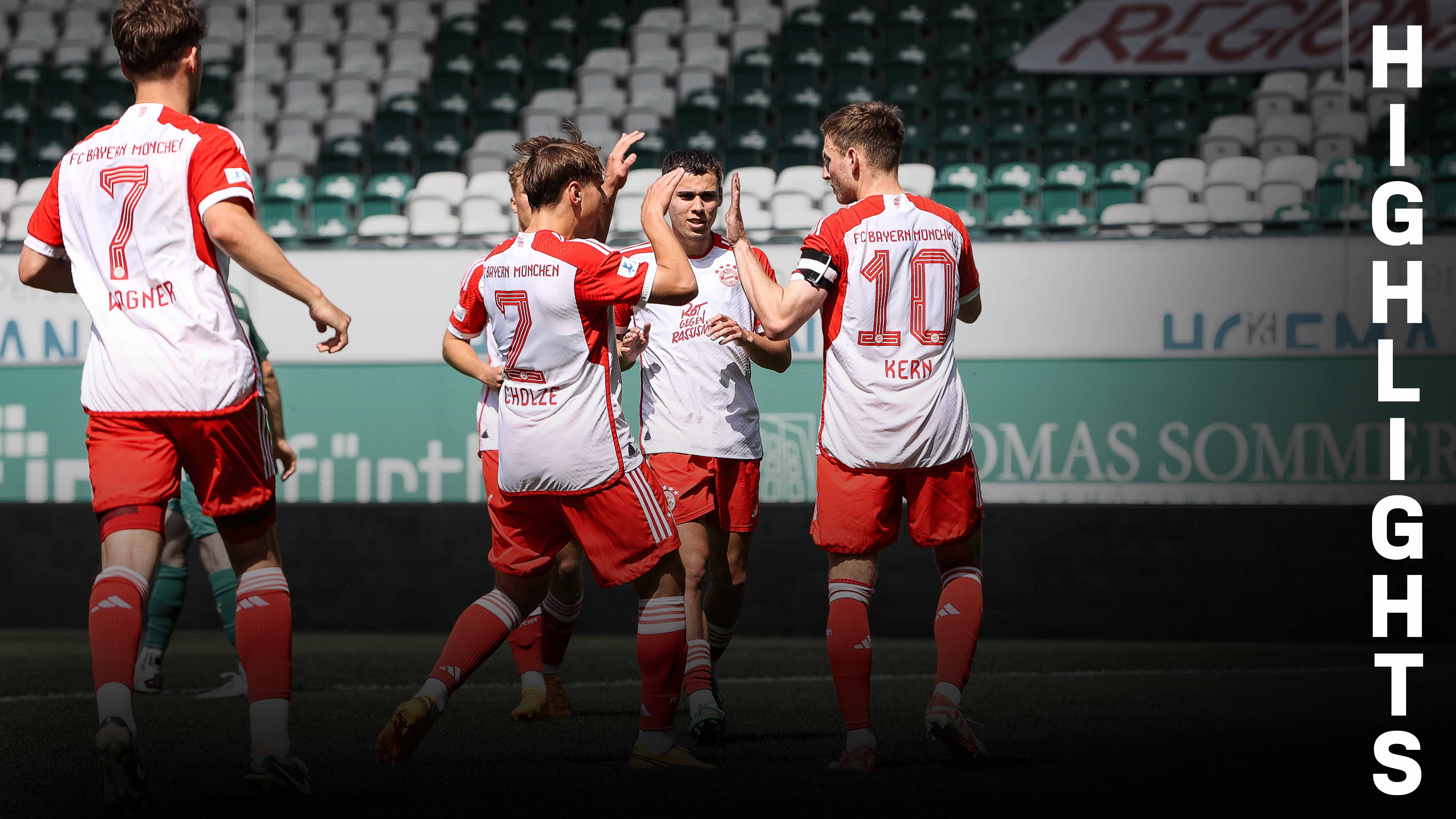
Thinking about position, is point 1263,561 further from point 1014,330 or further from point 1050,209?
point 1050,209

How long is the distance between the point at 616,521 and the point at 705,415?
Answer: 123 centimetres

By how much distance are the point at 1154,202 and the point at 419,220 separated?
17.2ft

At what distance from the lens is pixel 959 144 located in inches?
422

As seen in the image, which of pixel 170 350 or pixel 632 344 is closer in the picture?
pixel 170 350

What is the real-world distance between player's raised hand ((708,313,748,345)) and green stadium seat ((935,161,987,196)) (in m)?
6.21

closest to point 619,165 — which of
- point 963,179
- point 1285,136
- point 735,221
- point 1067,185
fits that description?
point 735,221

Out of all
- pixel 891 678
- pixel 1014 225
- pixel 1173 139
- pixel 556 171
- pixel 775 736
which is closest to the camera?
pixel 556 171

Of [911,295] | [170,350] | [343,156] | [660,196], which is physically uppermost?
[343,156]

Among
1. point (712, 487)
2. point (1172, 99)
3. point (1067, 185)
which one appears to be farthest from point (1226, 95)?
point (712, 487)

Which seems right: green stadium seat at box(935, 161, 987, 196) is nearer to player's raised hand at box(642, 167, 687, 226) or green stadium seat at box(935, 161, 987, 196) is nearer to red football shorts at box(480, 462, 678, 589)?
player's raised hand at box(642, 167, 687, 226)

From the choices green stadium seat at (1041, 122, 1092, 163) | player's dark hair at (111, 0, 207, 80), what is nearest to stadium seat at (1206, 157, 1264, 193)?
green stadium seat at (1041, 122, 1092, 163)

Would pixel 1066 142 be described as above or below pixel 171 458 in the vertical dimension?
above

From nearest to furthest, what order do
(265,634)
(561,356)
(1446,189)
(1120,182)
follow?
1. (265,634)
2. (561,356)
3. (1446,189)
4. (1120,182)

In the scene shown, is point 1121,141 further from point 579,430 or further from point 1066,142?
point 579,430
